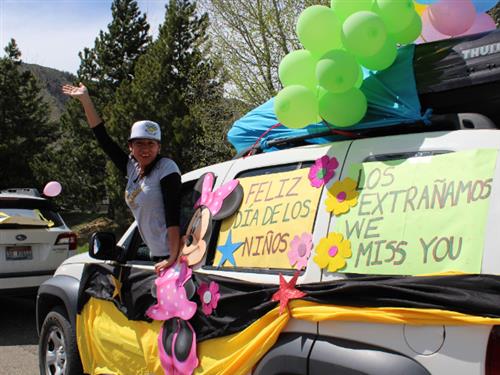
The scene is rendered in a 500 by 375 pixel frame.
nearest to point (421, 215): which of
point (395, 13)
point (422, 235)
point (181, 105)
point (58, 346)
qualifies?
point (422, 235)

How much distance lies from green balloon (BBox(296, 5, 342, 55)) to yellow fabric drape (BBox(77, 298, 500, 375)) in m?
1.27

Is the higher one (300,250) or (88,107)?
(88,107)

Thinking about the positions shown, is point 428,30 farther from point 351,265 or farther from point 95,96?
point 95,96

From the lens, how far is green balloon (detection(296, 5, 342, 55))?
2545 mm

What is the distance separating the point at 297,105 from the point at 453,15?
993 millimetres

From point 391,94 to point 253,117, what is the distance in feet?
3.69

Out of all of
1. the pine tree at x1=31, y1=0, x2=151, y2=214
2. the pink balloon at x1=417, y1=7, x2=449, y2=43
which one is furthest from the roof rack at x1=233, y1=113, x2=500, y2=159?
the pine tree at x1=31, y1=0, x2=151, y2=214

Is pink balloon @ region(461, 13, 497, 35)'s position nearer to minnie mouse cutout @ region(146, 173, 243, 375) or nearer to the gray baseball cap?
minnie mouse cutout @ region(146, 173, 243, 375)

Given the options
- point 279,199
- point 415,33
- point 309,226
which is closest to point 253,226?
point 279,199

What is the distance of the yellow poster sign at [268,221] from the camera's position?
2.42 metres

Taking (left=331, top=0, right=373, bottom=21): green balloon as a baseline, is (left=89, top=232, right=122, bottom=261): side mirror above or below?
below

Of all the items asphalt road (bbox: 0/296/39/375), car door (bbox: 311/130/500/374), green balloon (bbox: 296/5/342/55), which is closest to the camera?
car door (bbox: 311/130/500/374)

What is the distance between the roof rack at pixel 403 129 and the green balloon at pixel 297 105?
5.9 inches

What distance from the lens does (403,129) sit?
2.47 meters
